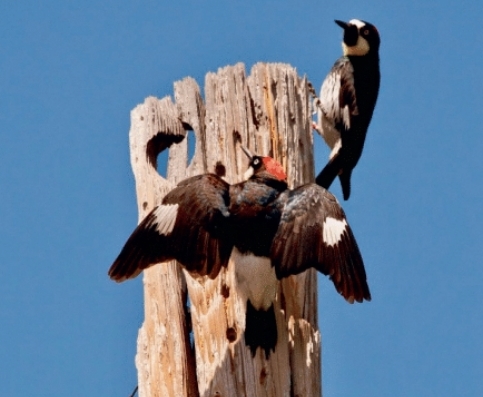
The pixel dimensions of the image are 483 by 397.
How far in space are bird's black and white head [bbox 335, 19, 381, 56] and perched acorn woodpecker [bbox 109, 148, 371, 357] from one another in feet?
10.7

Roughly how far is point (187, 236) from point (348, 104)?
9.58ft

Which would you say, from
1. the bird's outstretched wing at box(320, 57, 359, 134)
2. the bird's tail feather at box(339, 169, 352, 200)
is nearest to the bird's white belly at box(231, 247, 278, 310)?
the bird's tail feather at box(339, 169, 352, 200)

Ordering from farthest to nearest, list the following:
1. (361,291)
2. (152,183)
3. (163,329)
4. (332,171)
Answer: (332,171)
(152,183)
(163,329)
(361,291)

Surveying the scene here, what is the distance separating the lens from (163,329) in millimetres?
5590

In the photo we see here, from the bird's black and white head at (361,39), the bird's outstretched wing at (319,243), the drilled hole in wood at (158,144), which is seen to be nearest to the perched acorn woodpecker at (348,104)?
the bird's black and white head at (361,39)

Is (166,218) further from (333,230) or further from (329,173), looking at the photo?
(329,173)

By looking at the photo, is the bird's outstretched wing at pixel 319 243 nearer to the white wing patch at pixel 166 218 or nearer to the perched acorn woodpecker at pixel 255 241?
the perched acorn woodpecker at pixel 255 241

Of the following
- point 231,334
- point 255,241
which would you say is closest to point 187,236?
point 255,241

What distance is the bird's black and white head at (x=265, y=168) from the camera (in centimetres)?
556

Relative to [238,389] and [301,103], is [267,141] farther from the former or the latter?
[238,389]

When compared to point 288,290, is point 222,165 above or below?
above

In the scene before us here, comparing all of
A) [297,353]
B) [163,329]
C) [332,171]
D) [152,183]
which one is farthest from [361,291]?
[332,171]

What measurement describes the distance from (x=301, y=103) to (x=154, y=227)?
1270 millimetres

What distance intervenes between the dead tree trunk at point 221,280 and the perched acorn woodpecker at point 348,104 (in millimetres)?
1469
